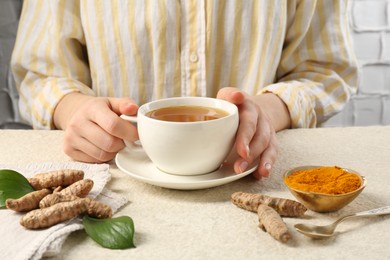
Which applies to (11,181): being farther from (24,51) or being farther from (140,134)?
(24,51)

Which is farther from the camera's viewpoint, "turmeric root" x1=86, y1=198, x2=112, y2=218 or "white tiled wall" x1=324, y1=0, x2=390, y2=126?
"white tiled wall" x1=324, y1=0, x2=390, y2=126

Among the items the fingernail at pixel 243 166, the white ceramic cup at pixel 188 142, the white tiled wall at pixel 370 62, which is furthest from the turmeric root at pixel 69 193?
the white tiled wall at pixel 370 62

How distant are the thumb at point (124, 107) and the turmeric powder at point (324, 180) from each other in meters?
0.25

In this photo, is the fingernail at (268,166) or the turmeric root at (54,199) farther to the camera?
the fingernail at (268,166)

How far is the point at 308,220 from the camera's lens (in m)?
0.66

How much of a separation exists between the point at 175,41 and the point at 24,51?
0.36m

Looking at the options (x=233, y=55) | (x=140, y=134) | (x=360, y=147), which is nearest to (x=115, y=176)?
(x=140, y=134)

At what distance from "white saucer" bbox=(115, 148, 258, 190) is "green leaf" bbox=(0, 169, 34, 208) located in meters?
0.14

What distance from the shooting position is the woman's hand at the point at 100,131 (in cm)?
83

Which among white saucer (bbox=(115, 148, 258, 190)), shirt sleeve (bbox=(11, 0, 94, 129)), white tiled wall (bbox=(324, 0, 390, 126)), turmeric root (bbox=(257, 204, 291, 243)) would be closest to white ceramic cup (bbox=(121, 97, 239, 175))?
white saucer (bbox=(115, 148, 258, 190))

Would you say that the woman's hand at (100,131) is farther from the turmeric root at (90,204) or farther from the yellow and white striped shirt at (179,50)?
the yellow and white striped shirt at (179,50)

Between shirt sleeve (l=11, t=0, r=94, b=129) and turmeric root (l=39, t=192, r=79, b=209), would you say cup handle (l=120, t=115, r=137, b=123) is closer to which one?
turmeric root (l=39, t=192, r=79, b=209)

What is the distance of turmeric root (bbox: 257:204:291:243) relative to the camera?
1.96 feet

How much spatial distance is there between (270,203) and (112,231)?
197 mm
